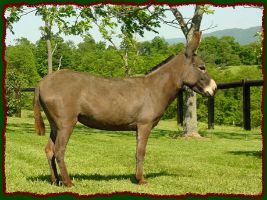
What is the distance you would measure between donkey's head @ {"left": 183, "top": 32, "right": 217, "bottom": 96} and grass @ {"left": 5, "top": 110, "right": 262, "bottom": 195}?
183 cm

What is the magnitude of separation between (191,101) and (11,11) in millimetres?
8476

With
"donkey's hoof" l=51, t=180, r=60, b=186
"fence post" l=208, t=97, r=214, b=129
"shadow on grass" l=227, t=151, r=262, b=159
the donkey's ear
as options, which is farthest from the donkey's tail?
"fence post" l=208, t=97, r=214, b=129

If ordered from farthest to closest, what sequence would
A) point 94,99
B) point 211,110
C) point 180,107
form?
point 180,107, point 211,110, point 94,99

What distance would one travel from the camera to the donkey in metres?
7.81

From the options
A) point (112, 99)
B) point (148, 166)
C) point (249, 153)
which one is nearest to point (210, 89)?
point (112, 99)

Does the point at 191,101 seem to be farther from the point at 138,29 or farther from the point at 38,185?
the point at 38,185

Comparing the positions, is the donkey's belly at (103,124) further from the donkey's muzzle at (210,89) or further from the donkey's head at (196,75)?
the donkey's muzzle at (210,89)

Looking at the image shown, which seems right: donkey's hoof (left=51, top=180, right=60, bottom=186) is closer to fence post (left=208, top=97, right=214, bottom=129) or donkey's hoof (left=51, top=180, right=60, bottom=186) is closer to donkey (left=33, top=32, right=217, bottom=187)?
donkey (left=33, top=32, right=217, bottom=187)

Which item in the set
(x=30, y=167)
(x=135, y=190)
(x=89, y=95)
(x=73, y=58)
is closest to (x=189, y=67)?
(x=89, y=95)

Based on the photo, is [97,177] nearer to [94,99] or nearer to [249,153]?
[94,99]

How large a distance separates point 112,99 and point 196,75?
1.77 metres

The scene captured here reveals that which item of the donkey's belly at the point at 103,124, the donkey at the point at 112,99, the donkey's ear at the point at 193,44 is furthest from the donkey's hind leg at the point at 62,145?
the donkey's ear at the point at 193,44

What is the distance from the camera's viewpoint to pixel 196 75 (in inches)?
343

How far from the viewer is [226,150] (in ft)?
49.2
